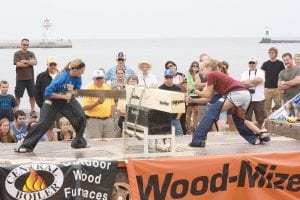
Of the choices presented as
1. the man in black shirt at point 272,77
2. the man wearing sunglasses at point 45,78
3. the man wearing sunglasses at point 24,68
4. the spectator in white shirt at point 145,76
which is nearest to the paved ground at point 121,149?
the spectator in white shirt at point 145,76

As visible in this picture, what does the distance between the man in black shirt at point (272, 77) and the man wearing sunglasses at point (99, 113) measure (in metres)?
4.36

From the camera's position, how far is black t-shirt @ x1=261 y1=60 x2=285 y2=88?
14.6m

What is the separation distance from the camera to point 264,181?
364 inches

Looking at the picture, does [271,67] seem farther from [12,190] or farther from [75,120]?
[12,190]

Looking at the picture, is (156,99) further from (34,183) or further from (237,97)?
(34,183)

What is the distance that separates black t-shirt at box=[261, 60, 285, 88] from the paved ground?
356cm

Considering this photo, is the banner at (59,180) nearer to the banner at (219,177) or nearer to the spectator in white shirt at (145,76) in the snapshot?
the banner at (219,177)

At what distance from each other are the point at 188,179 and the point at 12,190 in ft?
7.36

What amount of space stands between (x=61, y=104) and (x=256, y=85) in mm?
4805

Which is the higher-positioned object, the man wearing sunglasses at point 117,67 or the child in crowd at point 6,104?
the man wearing sunglasses at point 117,67

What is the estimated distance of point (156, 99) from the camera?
30.5 ft

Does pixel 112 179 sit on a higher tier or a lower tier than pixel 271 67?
lower

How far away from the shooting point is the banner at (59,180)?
8.24 m

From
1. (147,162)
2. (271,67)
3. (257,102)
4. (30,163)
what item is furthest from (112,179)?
(271,67)
